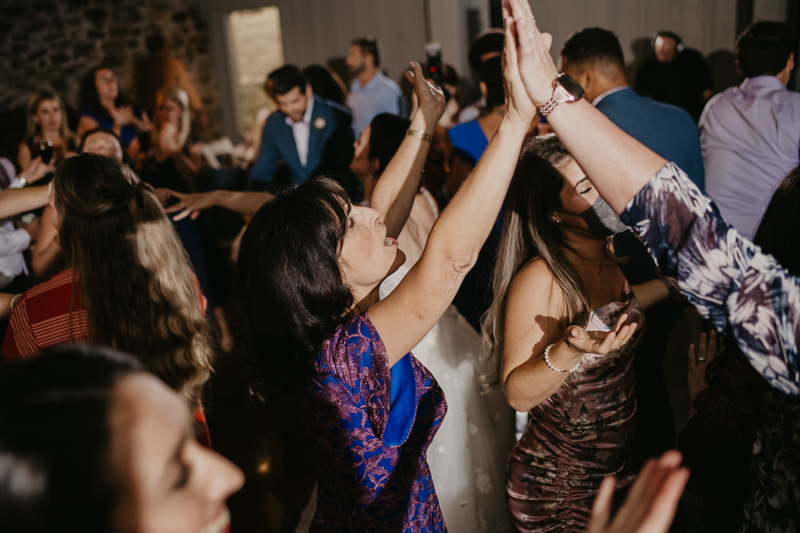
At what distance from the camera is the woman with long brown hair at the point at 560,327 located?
48.7 inches

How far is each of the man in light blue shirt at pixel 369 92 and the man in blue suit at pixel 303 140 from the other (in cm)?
163

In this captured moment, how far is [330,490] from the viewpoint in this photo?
119cm

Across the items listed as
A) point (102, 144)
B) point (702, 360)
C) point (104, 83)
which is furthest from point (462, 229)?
point (104, 83)

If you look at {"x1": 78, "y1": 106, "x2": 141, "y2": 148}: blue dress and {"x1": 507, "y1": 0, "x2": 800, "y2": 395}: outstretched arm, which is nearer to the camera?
{"x1": 507, "y1": 0, "x2": 800, "y2": 395}: outstretched arm

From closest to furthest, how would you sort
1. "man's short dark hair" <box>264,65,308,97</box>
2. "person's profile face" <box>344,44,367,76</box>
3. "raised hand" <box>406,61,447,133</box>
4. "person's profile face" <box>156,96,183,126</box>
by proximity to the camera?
"raised hand" <box>406,61,447,133</box> → "man's short dark hair" <box>264,65,308,97</box> → "person's profile face" <box>156,96,183,126</box> → "person's profile face" <box>344,44,367,76</box>

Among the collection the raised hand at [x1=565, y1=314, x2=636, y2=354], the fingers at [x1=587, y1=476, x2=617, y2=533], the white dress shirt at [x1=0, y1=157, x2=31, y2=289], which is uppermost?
the fingers at [x1=587, y1=476, x2=617, y2=533]

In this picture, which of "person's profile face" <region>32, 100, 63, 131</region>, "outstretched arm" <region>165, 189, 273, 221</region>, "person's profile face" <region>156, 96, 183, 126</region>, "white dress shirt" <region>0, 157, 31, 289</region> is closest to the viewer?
"white dress shirt" <region>0, 157, 31, 289</region>

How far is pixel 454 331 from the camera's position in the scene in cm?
204

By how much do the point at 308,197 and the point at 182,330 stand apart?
2.46ft

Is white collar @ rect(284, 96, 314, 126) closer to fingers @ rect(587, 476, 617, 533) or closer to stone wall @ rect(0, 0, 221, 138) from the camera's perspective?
fingers @ rect(587, 476, 617, 533)

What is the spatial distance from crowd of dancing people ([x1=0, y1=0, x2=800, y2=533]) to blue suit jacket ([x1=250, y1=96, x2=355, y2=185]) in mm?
1196

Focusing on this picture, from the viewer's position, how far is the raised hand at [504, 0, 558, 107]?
2.44 feet

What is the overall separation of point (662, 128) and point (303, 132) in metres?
2.23

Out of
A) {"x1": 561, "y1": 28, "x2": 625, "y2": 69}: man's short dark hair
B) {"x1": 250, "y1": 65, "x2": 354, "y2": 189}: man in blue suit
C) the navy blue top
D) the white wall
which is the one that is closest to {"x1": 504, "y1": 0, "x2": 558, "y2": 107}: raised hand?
the navy blue top
